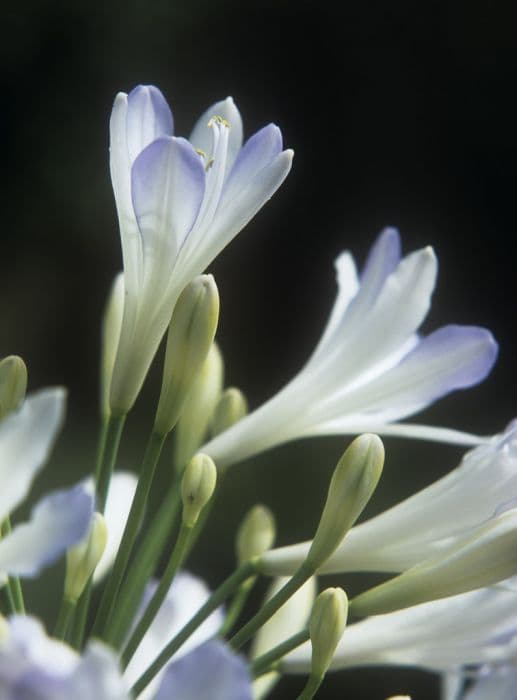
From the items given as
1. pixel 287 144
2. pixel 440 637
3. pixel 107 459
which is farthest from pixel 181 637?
pixel 287 144

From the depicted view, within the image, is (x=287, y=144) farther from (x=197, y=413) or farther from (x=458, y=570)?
(x=458, y=570)

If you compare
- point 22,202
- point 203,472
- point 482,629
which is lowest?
point 482,629

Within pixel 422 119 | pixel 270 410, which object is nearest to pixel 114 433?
pixel 270 410

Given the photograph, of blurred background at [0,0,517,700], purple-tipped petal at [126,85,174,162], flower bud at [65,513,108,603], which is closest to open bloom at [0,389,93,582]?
flower bud at [65,513,108,603]

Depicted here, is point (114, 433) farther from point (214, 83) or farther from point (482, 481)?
point (214, 83)

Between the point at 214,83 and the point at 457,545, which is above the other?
the point at 214,83

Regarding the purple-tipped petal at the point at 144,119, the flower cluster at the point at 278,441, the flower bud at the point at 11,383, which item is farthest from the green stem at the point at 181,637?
the purple-tipped petal at the point at 144,119
